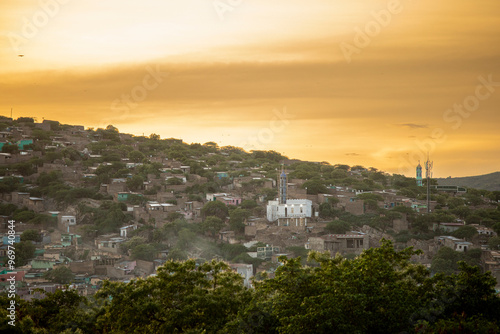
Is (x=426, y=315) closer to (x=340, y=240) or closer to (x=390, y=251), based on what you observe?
(x=390, y=251)

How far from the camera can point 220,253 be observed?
1298 inches

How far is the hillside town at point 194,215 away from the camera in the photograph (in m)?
30.5

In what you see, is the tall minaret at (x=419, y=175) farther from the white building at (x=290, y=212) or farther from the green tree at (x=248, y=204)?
the green tree at (x=248, y=204)

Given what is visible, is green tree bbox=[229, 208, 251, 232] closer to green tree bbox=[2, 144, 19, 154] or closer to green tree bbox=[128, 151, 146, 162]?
green tree bbox=[128, 151, 146, 162]

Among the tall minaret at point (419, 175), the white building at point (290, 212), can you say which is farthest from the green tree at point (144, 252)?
the tall minaret at point (419, 175)

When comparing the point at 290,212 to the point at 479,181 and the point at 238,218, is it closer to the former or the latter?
the point at 238,218

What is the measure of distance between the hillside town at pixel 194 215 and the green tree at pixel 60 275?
43 mm

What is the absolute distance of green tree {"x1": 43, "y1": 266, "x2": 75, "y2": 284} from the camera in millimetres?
26862

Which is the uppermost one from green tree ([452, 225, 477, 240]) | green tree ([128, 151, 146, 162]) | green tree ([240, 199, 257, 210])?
green tree ([128, 151, 146, 162])

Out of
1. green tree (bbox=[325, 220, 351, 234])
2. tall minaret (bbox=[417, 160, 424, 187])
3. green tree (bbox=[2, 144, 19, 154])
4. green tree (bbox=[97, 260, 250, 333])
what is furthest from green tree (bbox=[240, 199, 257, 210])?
green tree (bbox=[97, 260, 250, 333])

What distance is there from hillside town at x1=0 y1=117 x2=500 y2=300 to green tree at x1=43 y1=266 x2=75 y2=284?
43mm

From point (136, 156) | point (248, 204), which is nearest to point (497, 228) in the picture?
point (248, 204)

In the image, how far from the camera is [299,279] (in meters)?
13.1

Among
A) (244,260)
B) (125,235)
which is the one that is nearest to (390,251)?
(244,260)
